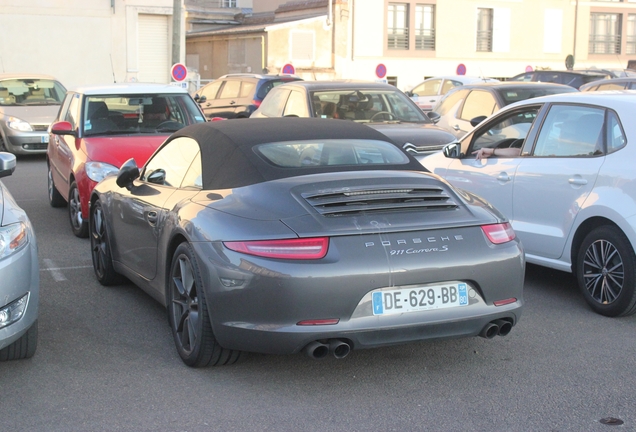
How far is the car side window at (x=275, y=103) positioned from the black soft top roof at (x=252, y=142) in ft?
21.5

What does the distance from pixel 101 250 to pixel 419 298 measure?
3.49 metres

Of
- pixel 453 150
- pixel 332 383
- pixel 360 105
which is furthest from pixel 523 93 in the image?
pixel 332 383

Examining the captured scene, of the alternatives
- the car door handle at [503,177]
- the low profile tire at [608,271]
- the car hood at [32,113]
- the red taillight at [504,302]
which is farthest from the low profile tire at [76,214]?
the car hood at [32,113]

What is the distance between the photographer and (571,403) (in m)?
4.60

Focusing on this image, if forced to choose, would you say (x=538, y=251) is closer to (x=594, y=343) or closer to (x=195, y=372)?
(x=594, y=343)

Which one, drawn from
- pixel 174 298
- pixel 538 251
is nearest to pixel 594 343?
pixel 538 251

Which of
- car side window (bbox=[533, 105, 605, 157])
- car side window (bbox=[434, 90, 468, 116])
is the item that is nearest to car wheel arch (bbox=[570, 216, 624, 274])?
car side window (bbox=[533, 105, 605, 157])

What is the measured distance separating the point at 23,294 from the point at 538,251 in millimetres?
4090

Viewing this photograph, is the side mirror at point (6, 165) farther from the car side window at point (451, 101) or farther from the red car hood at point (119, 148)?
the car side window at point (451, 101)

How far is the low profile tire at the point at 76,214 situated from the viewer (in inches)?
373

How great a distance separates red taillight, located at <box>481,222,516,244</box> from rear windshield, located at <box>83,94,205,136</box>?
20.1 feet

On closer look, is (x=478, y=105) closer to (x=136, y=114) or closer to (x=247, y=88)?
(x=136, y=114)

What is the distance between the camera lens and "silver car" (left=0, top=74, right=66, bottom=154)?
56.6 feet

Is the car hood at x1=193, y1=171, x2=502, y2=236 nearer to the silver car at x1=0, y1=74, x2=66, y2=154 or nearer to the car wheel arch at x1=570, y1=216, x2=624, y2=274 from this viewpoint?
the car wheel arch at x1=570, y1=216, x2=624, y2=274
